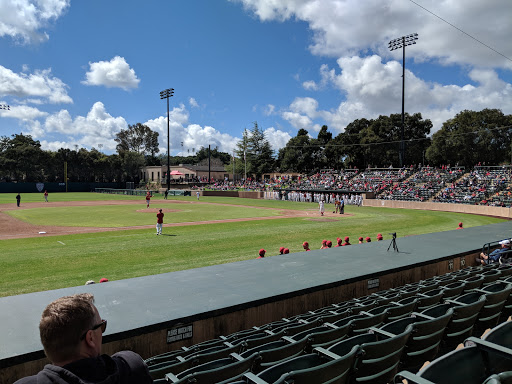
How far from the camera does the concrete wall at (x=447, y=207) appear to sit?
32188 millimetres

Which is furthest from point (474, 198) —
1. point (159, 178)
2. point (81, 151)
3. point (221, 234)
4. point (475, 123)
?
point (81, 151)

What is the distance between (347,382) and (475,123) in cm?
7632

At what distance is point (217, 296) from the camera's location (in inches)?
270

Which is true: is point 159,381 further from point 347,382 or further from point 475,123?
point 475,123

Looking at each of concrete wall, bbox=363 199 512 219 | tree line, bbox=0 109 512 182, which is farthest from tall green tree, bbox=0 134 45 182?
concrete wall, bbox=363 199 512 219

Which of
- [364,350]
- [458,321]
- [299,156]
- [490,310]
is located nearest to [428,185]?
[490,310]

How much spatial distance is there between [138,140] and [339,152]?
256 ft

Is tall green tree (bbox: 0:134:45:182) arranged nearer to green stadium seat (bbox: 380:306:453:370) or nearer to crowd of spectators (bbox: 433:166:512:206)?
crowd of spectators (bbox: 433:166:512:206)

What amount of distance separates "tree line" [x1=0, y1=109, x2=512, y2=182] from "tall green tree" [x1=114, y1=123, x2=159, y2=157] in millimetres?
18539

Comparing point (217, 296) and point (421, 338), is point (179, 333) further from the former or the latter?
point (421, 338)

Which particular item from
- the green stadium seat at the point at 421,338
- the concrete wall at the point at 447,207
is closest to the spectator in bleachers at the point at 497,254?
the green stadium seat at the point at 421,338

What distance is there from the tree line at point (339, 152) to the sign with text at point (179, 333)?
2636 inches

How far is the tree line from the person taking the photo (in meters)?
64.6

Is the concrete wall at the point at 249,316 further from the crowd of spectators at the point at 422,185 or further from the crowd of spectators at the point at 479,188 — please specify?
the crowd of spectators at the point at 422,185
